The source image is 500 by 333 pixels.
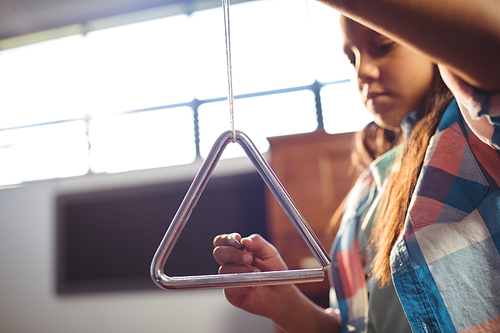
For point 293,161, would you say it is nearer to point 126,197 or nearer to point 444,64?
point 444,64

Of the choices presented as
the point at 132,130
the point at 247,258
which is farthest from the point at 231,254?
the point at 132,130

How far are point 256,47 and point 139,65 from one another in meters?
1.10

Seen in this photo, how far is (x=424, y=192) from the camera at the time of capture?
1.27 feet

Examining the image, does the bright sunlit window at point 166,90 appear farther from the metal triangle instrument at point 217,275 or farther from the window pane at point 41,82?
the metal triangle instrument at point 217,275

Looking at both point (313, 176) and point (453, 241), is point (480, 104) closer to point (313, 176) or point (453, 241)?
point (453, 241)

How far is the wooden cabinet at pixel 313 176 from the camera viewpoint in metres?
1.51

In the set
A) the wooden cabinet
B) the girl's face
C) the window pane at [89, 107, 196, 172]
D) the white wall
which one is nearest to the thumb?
the girl's face

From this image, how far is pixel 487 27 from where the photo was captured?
0.21 meters

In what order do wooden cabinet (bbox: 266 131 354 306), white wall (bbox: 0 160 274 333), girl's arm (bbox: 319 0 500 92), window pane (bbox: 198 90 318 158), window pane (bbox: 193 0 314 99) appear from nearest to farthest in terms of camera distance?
girl's arm (bbox: 319 0 500 92), wooden cabinet (bbox: 266 131 354 306), white wall (bbox: 0 160 274 333), window pane (bbox: 198 90 318 158), window pane (bbox: 193 0 314 99)

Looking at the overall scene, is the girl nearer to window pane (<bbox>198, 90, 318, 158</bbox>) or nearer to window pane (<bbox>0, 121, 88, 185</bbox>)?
window pane (<bbox>198, 90, 318, 158</bbox>)

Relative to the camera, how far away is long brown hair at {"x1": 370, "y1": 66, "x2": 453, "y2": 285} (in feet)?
1.44

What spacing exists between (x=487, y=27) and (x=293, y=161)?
1349 mm

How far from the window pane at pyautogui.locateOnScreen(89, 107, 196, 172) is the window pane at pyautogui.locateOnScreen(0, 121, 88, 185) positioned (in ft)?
0.45

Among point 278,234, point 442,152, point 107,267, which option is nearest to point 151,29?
point 107,267
